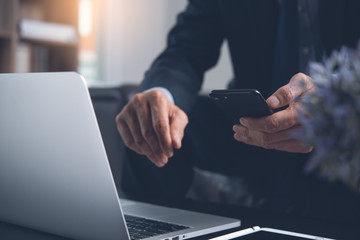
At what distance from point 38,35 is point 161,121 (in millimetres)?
2180

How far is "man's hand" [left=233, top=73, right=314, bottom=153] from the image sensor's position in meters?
0.65

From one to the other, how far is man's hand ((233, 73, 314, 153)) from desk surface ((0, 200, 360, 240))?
0.43 ft

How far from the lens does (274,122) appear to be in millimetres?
665

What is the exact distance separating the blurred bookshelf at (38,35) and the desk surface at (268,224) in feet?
7.09

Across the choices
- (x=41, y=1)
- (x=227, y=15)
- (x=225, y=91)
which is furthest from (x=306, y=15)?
(x=41, y=1)

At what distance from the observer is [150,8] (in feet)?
12.5

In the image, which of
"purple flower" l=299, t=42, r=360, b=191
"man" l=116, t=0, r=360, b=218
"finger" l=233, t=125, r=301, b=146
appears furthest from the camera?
"man" l=116, t=0, r=360, b=218

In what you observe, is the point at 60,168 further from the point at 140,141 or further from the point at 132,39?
the point at 132,39

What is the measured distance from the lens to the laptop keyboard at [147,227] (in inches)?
24.1

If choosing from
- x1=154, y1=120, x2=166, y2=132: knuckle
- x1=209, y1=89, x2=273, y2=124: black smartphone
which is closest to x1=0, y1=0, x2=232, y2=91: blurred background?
x1=154, y1=120, x2=166, y2=132: knuckle

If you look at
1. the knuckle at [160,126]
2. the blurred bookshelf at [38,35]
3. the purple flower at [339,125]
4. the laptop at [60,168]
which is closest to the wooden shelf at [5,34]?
the blurred bookshelf at [38,35]

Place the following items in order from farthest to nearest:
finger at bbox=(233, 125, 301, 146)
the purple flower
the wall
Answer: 1. the wall
2. finger at bbox=(233, 125, 301, 146)
3. the purple flower

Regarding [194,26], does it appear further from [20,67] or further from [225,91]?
[20,67]

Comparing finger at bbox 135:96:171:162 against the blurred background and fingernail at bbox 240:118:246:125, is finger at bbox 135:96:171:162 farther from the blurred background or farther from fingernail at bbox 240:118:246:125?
the blurred background
